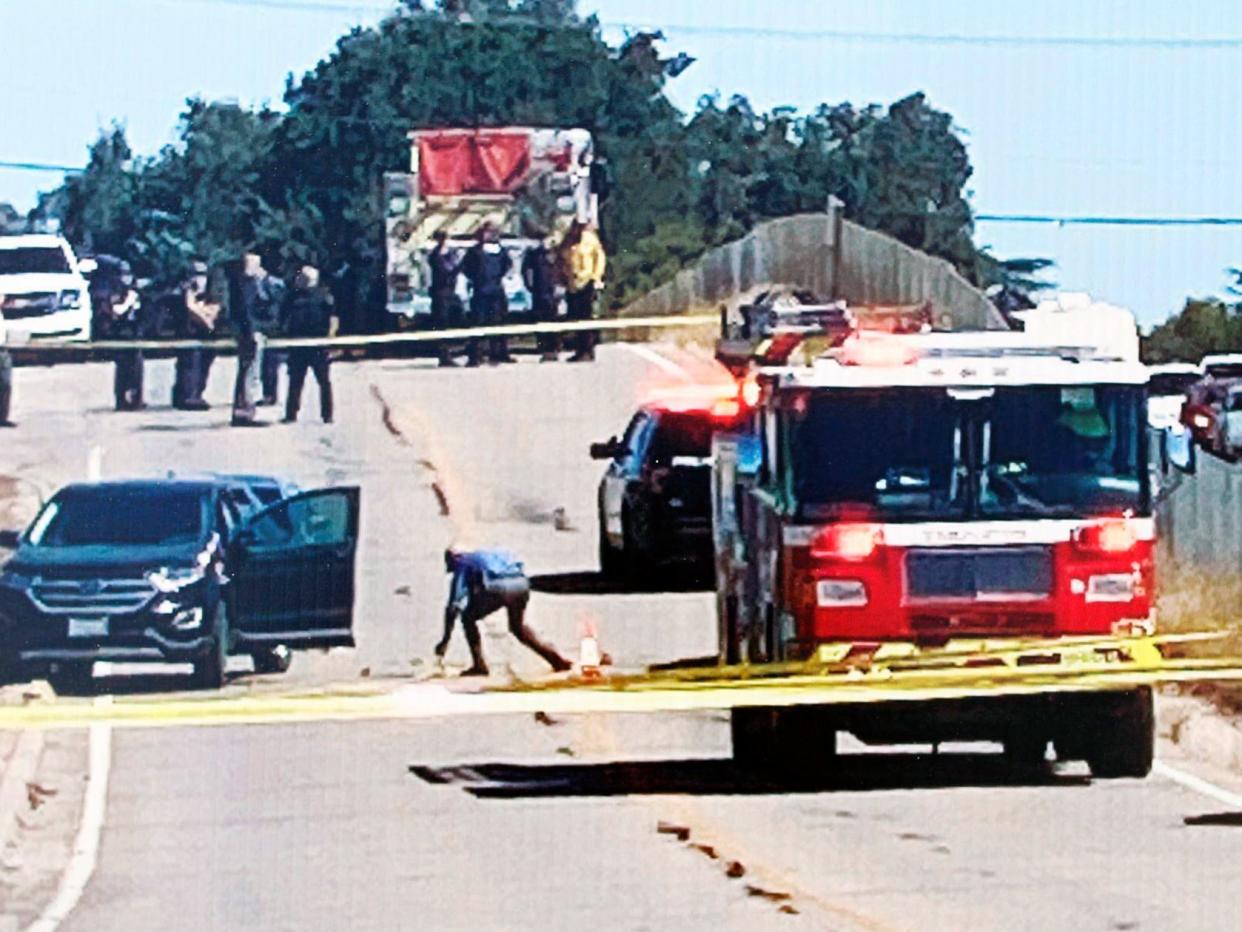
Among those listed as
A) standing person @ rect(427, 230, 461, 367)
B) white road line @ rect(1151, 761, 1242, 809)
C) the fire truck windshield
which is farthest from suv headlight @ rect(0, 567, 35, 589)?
white road line @ rect(1151, 761, 1242, 809)

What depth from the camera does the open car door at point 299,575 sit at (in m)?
15.9

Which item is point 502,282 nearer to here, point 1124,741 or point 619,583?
point 619,583

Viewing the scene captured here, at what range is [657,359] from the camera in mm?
16031

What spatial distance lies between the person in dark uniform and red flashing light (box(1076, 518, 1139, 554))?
7.00 feet

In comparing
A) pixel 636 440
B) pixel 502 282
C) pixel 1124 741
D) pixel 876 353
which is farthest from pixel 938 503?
pixel 502 282

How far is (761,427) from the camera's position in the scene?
1664 centimetres

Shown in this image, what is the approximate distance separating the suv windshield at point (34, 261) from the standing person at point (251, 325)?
66 cm

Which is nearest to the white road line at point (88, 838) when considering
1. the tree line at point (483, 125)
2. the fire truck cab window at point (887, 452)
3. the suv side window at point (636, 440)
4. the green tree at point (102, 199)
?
the green tree at point (102, 199)

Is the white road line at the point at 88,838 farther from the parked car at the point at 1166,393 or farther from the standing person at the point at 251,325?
the parked car at the point at 1166,393

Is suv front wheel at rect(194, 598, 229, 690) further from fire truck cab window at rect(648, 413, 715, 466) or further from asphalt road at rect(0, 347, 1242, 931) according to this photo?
fire truck cab window at rect(648, 413, 715, 466)

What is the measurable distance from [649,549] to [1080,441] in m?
1.77

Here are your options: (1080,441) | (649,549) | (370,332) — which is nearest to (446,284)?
(370,332)

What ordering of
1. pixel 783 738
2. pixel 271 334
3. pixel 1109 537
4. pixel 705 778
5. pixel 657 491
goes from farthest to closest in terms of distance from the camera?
pixel 705 778, pixel 783 738, pixel 1109 537, pixel 657 491, pixel 271 334

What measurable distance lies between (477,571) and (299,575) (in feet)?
2.23
